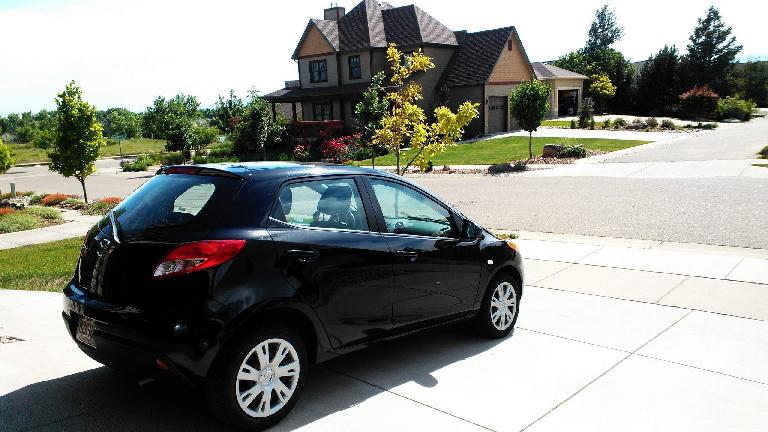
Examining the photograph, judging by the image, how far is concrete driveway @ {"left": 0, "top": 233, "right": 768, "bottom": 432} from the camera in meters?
3.95

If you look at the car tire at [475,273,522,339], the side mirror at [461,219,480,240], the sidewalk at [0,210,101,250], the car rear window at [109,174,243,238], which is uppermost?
the car rear window at [109,174,243,238]

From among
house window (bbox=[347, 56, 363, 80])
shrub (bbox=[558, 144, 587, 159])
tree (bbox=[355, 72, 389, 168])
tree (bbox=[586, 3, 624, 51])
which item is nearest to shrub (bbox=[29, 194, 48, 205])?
tree (bbox=[355, 72, 389, 168])

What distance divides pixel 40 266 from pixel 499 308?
7.61 metres

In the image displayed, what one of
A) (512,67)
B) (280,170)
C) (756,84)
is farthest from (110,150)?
(756,84)

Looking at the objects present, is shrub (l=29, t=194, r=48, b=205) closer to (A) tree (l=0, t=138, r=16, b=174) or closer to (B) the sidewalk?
(A) tree (l=0, t=138, r=16, b=174)

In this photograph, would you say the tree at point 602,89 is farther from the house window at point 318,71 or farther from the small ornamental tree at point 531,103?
the small ornamental tree at point 531,103

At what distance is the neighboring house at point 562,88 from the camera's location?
166ft

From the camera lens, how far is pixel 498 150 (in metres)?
31.5

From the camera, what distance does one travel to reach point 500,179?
21656mm

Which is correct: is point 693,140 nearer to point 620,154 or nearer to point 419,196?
point 620,154

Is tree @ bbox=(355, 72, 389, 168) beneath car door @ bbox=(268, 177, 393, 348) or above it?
above

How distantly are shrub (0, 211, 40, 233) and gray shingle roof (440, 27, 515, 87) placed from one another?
96.3 ft

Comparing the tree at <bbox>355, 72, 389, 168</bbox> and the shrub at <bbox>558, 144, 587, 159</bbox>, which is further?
the tree at <bbox>355, 72, 389, 168</bbox>

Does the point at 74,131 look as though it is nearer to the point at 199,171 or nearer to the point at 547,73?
the point at 199,171
